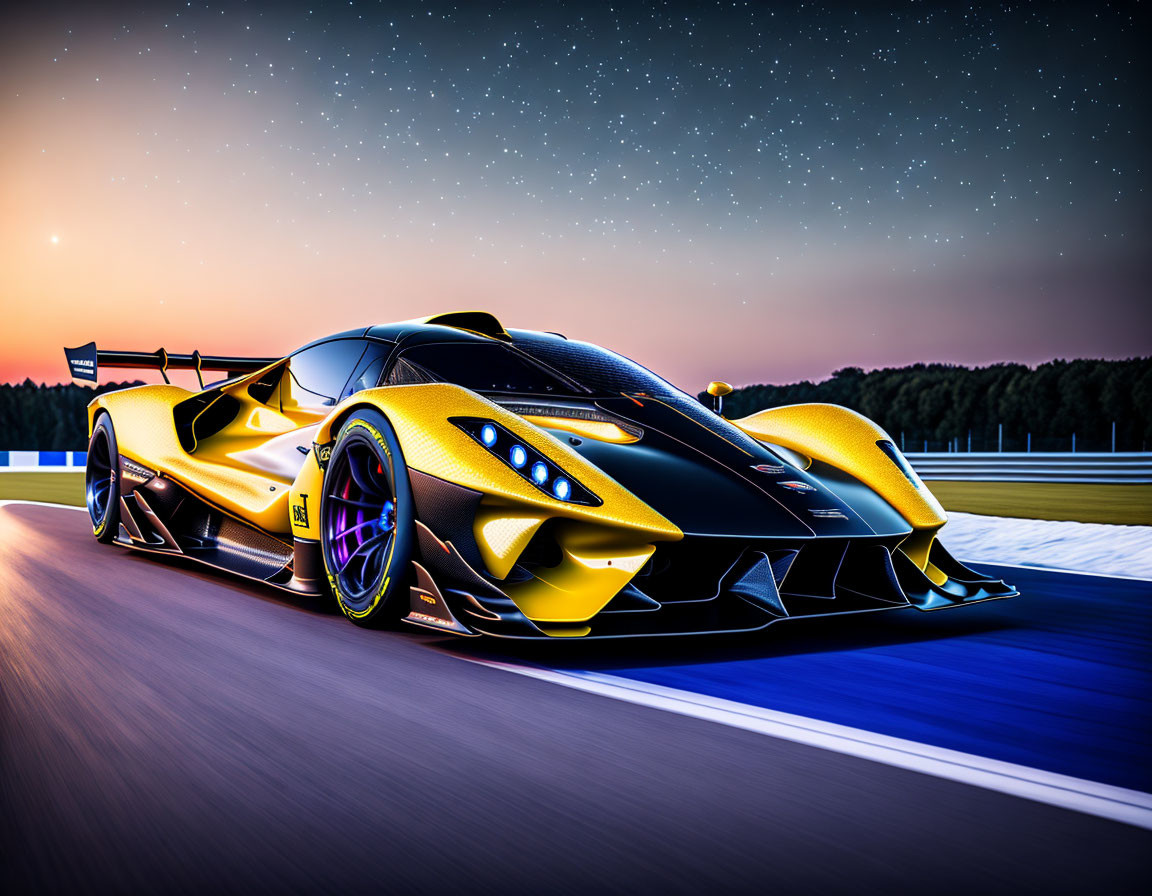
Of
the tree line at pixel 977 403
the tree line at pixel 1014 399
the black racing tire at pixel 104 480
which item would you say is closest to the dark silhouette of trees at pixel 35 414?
the tree line at pixel 977 403

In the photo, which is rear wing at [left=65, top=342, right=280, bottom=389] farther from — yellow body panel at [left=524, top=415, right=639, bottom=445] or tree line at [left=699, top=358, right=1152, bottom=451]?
tree line at [left=699, top=358, right=1152, bottom=451]

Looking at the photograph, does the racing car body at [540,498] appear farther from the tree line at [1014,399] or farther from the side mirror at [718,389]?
the tree line at [1014,399]

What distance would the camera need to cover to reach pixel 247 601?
14.9 ft

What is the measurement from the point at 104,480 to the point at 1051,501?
1153cm

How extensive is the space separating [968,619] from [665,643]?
4.83 ft

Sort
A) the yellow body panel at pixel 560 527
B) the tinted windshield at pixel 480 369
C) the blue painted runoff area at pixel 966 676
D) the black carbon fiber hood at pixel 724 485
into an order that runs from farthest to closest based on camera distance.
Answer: the tinted windshield at pixel 480 369 → the black carbon fiber hood at pixel 724 485 → the yellow body panel at pixel 560 527 → the blue painted runoff area at pixel 966 676

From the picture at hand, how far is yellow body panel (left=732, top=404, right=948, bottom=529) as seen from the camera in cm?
404

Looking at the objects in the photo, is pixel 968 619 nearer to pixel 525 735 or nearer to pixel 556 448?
pixel 556 448

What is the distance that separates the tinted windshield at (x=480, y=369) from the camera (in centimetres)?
417

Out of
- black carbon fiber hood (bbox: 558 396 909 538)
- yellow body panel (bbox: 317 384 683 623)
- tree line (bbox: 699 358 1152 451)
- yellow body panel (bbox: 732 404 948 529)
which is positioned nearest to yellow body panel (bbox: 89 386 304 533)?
yellow body panel (bbox: 317 384 683 623)

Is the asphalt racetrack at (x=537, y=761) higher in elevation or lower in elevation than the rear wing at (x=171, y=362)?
lower

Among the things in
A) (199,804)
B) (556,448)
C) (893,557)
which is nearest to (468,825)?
(199,804)

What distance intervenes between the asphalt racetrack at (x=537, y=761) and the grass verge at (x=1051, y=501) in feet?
22.5

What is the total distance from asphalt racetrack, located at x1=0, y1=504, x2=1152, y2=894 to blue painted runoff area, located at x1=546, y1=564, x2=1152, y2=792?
0.01 m
